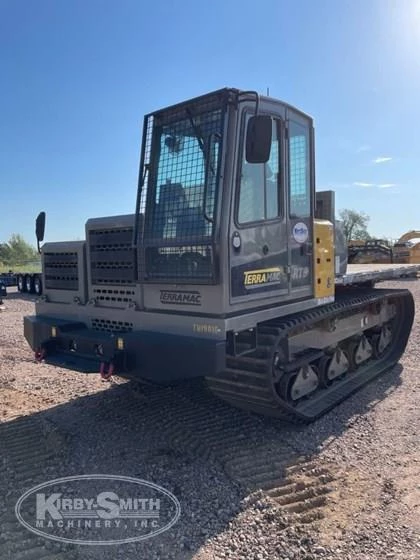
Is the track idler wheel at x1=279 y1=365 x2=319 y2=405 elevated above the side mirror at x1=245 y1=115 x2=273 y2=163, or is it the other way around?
the side mirror at x1=245 y1=115 x2=273 y2=163

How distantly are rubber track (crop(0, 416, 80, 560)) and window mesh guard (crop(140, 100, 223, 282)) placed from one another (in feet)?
5.83

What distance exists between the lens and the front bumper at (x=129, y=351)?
12.8 ft

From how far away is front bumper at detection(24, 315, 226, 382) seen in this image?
153 inches

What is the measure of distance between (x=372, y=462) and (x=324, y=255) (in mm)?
2185

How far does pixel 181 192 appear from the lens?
434 centimetres

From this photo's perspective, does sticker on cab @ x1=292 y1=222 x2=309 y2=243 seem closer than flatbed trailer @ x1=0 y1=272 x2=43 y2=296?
Yes

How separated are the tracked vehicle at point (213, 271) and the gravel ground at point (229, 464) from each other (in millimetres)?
410

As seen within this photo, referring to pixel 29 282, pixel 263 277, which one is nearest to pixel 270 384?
pixel 263 277

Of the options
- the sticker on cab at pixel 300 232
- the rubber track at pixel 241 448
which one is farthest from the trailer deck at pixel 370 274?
the rubber track at pixel 241 448

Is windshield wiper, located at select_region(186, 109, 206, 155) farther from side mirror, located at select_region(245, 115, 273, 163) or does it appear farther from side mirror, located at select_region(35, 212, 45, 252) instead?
side mirror, located at select_region(35, 212, 45, 252)

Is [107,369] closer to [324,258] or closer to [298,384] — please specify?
[298,384]

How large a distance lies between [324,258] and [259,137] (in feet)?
6.30

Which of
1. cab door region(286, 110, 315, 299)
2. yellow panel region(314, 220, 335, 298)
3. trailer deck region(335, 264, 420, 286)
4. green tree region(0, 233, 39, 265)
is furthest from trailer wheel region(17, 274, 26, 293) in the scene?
green tree region(0, 233, 39, 265)

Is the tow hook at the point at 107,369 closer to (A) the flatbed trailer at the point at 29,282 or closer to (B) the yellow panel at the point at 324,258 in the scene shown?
(B) the yellow panel at the point at 324,258
